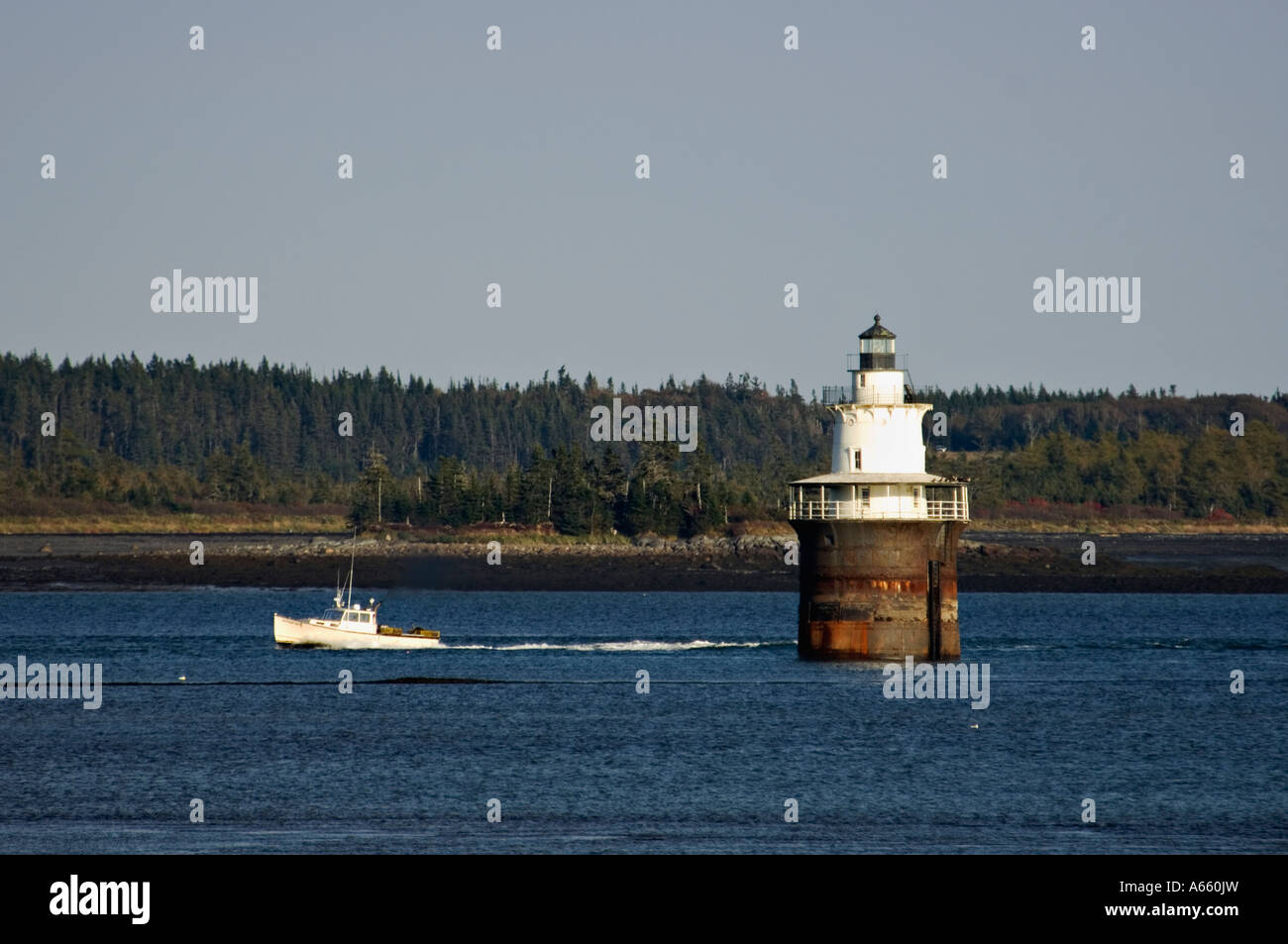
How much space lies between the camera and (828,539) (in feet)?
194

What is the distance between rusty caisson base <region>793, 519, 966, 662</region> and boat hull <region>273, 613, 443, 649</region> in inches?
1028

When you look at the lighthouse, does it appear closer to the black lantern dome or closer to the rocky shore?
the black lantern dome

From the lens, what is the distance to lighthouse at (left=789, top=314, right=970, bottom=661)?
5888 cm

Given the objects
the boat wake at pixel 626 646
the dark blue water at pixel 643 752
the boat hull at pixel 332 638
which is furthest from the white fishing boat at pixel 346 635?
the boat wake at pixel 626 646

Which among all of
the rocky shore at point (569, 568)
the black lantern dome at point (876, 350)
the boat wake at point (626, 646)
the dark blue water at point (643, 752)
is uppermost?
the black lantern dome at point (876, 350)

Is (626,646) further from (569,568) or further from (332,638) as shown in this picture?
(569,568)

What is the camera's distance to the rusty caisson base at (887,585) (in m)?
58.8

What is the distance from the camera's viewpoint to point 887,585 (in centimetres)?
5891

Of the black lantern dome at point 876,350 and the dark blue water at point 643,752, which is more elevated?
the black lantern dome at point 876,350

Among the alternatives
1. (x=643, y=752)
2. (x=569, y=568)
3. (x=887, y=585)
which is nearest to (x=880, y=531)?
(x=887, y=585)

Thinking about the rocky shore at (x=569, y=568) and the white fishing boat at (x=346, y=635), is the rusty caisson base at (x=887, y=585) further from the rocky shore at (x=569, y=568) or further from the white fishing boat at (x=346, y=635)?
the rocky shore at (x=569, y=568)

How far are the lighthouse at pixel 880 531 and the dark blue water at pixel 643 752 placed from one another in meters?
1.91
